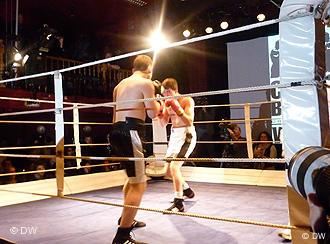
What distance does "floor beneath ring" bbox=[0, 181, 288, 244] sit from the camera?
189cm

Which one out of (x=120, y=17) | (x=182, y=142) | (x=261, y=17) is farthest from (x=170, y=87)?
(x=120, y=17)

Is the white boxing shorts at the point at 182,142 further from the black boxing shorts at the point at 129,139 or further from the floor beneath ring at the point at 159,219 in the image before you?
the black boxing shorts at the point at 129,139

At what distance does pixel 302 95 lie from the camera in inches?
36.2

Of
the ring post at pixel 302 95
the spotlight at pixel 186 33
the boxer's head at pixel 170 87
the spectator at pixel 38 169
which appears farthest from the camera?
the spotlight at pixel 186 33

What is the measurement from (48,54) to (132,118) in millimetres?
4977

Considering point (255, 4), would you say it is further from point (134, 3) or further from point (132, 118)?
point (132, 118)

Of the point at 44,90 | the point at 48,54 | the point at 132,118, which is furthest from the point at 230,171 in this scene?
the point at 48,54

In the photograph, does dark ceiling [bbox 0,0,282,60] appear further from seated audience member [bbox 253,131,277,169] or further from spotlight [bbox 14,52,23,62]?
seated audience member [bbox 253,131,277,169]

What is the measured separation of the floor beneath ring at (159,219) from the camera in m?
1.89

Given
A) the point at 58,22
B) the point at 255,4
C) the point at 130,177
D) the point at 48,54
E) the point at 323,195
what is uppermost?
the point at 58,22

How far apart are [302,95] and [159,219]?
5.39ft

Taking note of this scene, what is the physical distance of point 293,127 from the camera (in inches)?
36.8

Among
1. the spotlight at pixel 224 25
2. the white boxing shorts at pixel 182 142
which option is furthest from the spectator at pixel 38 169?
the spotlight at pixel 224 25

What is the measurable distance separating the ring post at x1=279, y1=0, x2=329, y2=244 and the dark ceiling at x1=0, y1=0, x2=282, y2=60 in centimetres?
432
